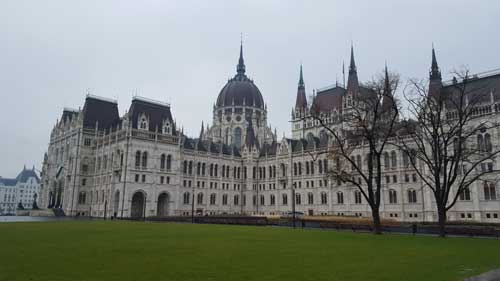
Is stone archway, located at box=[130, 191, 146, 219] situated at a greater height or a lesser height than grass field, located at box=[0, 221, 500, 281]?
greater

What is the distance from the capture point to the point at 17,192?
630 feet

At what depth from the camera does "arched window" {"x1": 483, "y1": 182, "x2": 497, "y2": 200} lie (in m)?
60.8

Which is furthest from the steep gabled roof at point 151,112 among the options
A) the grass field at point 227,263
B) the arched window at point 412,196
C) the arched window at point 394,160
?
the grass field at point 227,263

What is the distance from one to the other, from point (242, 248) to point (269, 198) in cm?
7444

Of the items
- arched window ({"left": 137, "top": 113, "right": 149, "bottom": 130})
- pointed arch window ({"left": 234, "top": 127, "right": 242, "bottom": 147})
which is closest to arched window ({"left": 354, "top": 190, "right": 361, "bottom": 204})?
arched window ({"left": 137, "top": 113, "right": 149, "bottom": 130})

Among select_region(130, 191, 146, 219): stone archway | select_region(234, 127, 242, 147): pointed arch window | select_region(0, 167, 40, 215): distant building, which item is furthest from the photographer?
select_region(0, 167, 40, 215): distant building

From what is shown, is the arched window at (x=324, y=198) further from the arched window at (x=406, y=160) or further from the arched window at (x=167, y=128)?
the arched window at (x=167, y=128)

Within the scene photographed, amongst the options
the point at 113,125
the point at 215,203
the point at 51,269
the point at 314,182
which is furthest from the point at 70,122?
the point at 51,269

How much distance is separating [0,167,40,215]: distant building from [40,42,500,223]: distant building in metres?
110

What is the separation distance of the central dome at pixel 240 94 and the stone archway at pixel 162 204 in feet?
154

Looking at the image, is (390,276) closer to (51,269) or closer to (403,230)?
(51,269)

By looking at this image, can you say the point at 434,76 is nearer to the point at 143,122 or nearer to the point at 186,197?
the point at 186,197

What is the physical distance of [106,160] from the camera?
8144 centimetres

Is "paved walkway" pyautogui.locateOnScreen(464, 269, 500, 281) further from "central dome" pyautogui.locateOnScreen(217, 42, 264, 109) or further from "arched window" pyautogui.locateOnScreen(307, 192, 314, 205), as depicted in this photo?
"central dome" pyautogui.locateOnScreen(217, 42, 264, 109)
